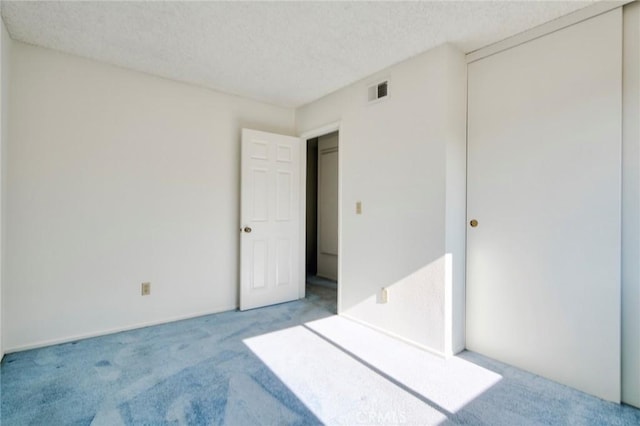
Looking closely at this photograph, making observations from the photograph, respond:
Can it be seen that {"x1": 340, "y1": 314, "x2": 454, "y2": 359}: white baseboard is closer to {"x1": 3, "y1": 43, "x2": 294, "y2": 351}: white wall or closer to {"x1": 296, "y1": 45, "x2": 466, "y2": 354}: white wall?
{"x1": 296, "y1": 45, "x2": 466, "y2": 354}: white wall

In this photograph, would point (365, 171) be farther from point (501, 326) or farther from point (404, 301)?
point (501, 326)

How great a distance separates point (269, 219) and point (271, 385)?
6.59ft

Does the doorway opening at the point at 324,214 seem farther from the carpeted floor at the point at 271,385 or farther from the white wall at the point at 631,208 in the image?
the white wall at the point at 631,208

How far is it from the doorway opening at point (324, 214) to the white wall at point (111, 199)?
1.85m

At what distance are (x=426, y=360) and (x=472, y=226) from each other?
1114 mm

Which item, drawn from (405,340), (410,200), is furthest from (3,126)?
(405,340)

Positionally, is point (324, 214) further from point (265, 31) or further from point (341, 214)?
point (265, 31)

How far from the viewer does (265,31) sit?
7.57ft

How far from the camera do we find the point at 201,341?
8.87ft

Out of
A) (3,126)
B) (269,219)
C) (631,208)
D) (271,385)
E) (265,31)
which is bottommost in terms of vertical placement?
(271,385)

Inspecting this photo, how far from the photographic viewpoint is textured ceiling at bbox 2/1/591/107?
6.70 feet

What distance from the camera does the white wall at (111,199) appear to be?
2531 mm

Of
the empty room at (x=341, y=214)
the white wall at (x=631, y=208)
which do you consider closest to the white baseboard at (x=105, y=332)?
the empty room at (x=341, y=214)

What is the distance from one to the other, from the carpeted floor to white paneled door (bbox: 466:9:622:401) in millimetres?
248
